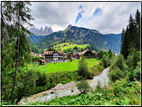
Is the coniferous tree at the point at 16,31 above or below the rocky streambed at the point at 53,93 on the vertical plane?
above

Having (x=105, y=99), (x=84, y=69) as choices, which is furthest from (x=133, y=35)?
(x=105, y=99)

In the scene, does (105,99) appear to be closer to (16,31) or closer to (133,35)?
(16,31)

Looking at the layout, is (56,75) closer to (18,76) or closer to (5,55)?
(18,76)

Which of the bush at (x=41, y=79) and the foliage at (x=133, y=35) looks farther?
the foliage at (x=133, y=35)

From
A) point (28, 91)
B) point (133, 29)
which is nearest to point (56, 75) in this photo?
point (28, 91)

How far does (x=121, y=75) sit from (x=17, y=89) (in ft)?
56.6

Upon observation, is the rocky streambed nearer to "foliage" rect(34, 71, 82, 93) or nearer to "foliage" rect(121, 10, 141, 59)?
"foliage" rect(34, 71, 82, 93)

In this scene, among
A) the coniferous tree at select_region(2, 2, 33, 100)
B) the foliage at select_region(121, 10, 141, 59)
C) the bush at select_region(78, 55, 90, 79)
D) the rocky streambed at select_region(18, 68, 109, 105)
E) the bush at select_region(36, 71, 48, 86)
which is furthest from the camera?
the foliage at select_region(121, 10, 141, 59)

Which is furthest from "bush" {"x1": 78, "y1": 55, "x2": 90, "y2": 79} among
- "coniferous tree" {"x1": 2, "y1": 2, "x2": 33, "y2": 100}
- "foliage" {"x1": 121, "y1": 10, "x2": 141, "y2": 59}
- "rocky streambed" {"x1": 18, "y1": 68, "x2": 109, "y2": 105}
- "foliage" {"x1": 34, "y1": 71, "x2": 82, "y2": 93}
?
"coniferous tree" {"x1": 2, "y1": 2, "x2": 33, "y2": 100}

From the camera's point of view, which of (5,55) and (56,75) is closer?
(5,55)

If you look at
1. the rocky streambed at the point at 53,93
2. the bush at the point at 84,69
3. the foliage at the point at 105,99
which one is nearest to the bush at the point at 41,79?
the rocky streambed at the point at 53,93

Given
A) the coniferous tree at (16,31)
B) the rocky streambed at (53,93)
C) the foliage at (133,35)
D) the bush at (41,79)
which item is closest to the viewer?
the coniferous tree at (16,31)

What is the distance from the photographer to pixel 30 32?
245 inches

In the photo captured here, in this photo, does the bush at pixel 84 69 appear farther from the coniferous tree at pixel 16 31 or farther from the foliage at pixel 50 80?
the coniferous tree at pixel 16 31
